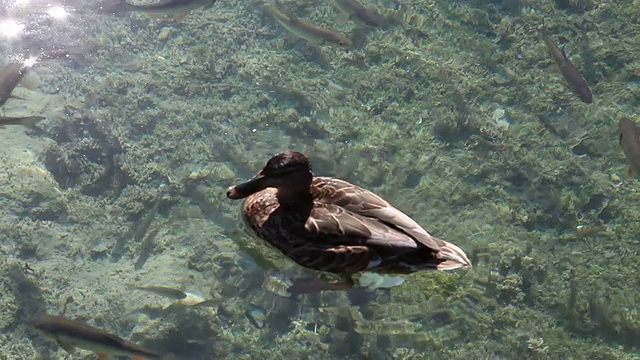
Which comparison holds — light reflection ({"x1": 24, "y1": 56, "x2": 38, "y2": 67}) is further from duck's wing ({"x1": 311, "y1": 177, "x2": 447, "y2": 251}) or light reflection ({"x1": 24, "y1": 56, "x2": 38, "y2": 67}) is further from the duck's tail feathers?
the duck's tail feathers

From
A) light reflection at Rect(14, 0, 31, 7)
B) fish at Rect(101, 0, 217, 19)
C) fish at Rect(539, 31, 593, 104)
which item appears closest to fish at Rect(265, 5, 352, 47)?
fish at Rect(101, 0, 217, 19)

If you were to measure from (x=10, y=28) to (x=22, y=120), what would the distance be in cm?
191

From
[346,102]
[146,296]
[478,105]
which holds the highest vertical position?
[478,105]

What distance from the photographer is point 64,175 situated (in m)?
5.42

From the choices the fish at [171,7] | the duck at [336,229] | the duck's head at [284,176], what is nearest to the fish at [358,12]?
the fish at [171,7]

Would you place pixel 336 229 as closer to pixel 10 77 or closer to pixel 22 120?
pixel 22 120

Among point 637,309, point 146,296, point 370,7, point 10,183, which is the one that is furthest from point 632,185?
point 10,183

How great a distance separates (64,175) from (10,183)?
432 millimetres

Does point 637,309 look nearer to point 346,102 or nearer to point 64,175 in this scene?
point 346,102

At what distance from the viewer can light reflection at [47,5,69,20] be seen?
23.2 feet

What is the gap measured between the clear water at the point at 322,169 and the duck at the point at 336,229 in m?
0.43

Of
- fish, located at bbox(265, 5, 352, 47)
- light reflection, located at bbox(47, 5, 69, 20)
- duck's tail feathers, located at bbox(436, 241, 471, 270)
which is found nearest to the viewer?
duck's tail feathers, located at bbox(436, 241, 471, 270)

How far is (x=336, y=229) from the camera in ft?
12.9

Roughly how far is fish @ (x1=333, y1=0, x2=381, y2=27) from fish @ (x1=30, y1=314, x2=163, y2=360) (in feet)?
13.9
